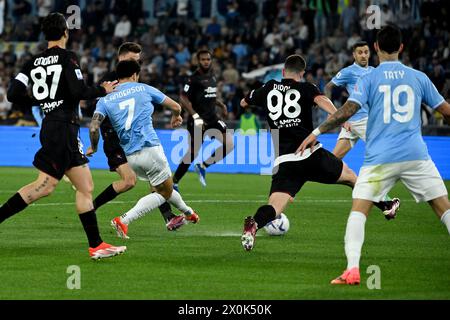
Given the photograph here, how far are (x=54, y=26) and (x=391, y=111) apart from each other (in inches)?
143

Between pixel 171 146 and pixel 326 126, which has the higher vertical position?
pixel 326 126

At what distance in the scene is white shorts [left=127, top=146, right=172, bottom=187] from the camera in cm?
1188

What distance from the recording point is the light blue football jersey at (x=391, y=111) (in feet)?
29.8

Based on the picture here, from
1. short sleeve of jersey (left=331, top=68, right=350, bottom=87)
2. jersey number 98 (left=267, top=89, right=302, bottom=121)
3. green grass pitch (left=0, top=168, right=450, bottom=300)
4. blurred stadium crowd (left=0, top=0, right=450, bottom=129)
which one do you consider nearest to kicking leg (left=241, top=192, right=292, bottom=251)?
green grass pitch (left=0, top=168, right=450, bottom=300)

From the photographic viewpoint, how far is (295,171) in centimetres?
1159

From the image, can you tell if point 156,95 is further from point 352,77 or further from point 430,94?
point 352,77

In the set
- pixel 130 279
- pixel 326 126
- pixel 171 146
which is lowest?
pixel 171 146

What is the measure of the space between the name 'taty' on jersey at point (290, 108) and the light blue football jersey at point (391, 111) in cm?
242

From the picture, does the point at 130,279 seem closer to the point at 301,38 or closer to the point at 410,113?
the point at 410,113

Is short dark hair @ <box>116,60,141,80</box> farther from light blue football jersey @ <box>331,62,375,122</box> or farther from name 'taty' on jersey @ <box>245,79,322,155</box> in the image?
light blue football jersey @ <box>331,62,375,122</box>

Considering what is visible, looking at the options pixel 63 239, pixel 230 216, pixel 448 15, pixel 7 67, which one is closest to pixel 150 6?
pixel 7 67

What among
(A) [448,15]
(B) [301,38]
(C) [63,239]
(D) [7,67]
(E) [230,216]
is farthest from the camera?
(D) [7,67]
